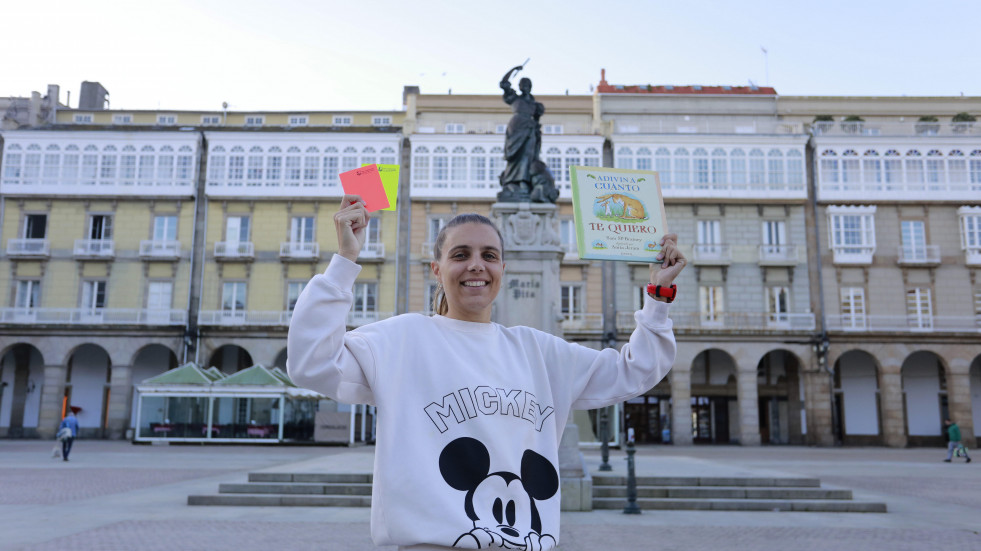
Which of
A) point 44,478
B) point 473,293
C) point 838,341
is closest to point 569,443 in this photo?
point 473,293

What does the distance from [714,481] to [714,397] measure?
88.1ft

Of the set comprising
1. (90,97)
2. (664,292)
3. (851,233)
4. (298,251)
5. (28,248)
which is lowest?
(664,292)

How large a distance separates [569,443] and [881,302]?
31316mm

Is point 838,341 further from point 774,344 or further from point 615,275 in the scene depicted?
point 615,275

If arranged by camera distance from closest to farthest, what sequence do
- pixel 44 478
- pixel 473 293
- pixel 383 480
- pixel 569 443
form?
pixel 383 480 < pixel 473 293 < pixel 569 443 < pixel 44 478

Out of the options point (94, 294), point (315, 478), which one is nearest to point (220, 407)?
point (94, 294)

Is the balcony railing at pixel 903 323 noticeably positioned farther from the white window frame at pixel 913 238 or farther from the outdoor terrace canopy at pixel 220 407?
the outdoor terrace canopy at pixel 220 407

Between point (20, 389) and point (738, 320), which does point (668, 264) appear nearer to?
point (738, 320)

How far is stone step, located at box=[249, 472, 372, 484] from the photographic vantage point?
1363 centimetres

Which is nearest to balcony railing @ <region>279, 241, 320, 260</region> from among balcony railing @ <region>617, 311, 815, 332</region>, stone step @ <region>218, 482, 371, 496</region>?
balcony railing @ <region>617, 311, 815, 332</region>

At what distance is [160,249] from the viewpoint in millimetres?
37750

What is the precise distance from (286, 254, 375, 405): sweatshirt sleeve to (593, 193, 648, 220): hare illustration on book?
1065 millimetres

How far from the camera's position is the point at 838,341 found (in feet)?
119

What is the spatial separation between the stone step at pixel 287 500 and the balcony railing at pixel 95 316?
86.8ft
